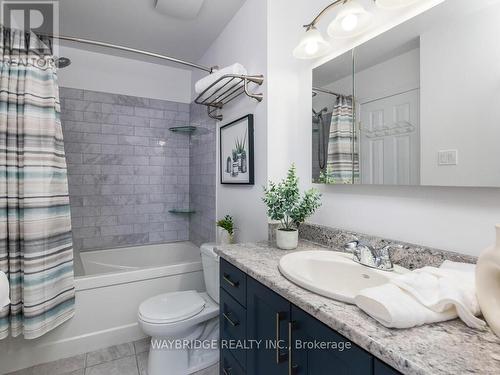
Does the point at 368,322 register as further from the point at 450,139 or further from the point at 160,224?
the point at 160,224

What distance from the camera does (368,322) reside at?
26.6 inches

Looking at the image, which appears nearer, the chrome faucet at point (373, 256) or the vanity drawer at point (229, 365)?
the chrome faucet at point (373, 256)

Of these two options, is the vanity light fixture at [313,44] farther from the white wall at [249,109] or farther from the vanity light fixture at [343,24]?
the white wall at [249,109]

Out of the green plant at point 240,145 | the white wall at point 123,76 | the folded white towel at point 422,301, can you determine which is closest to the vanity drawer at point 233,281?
the folded white towel at point 422,301

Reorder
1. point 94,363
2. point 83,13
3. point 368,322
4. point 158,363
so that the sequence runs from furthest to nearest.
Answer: point 83,13, point 94,363, point 158,363, point 368,322

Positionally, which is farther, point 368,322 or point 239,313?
point 239,313

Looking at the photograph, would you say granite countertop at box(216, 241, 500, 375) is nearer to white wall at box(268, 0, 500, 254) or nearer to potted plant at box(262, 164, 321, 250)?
white wall at box(268, 0, 500, 254)

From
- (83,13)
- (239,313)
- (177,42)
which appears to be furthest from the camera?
(177,42)

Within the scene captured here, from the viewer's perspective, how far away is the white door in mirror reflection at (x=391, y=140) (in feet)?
3.56

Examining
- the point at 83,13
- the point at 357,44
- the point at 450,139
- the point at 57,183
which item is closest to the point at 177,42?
the point at 83,13

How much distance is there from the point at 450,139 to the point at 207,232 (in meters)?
2.09

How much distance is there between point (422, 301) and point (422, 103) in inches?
29.9

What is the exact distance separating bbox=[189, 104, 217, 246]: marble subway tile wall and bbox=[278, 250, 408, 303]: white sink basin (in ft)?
4.64
